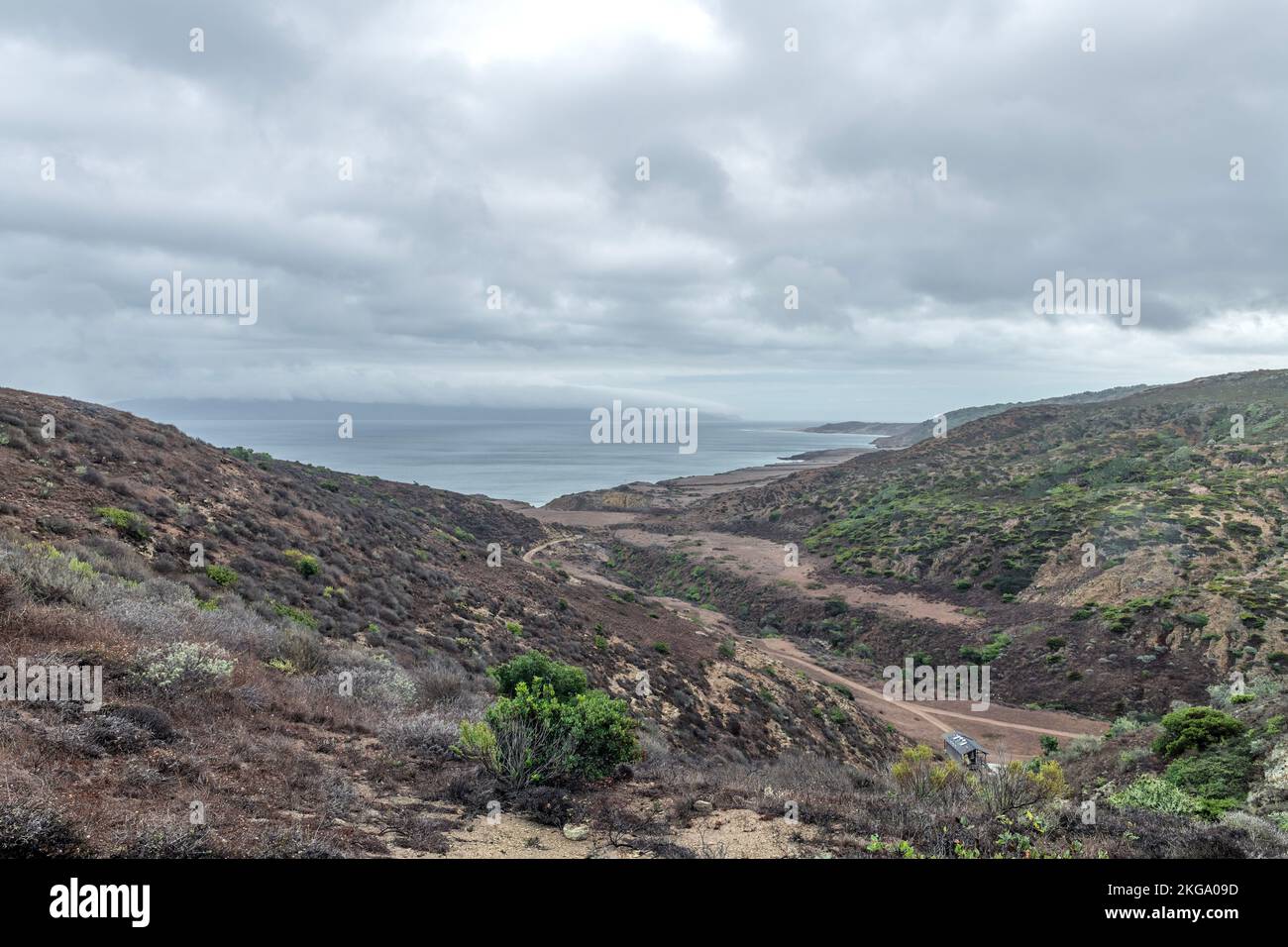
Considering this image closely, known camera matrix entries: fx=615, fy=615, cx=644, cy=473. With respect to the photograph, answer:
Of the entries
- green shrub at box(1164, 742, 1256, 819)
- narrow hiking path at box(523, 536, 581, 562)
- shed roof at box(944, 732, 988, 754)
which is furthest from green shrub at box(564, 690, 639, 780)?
narrow hiking path at box(523, 536, 581, 562)

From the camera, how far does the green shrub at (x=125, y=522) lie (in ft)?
43.0

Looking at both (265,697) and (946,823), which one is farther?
(265,697)

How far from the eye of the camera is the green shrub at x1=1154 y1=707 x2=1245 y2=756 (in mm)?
10156

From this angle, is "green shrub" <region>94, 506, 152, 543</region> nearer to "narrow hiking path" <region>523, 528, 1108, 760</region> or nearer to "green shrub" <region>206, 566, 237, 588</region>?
"green shrub" <region>206, 566, 237, 588</region>

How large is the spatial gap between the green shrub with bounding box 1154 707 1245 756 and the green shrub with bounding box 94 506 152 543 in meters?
20.2

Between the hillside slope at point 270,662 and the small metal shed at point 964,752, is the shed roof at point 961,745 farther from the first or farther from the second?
the hillside slope at point 270,662

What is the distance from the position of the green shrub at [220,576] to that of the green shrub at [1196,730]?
1811 centimetres

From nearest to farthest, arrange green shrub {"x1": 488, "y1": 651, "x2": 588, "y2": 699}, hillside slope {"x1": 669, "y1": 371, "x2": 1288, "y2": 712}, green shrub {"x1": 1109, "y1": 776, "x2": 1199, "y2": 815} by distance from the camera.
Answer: green shrub {"x1": 1109, "y1": 776, "x2": 1199, "y2": 815} < green shrub {"x1": 488, "y1": 651, "x2": 588, "y2": 699} < hillside slope {"x1": 669, "y1": 371, "x2": 1288, "y2": 712}

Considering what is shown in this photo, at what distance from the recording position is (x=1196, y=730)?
405 inches

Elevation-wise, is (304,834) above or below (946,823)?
above
